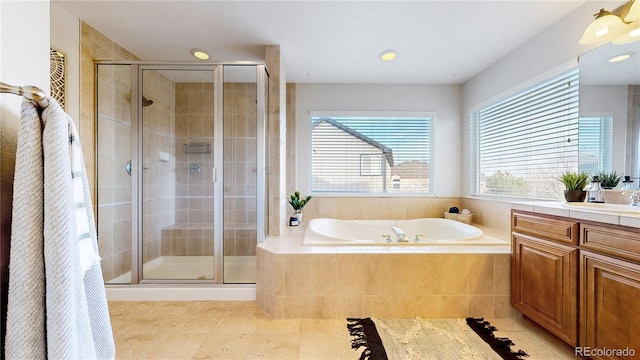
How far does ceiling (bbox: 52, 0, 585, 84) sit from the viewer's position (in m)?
1.93

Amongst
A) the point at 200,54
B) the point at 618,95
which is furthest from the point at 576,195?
the point at 200,54

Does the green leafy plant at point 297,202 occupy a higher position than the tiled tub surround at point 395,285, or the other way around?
the green leafy plant at point 297,202

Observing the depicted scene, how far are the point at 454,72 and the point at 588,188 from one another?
176 cm

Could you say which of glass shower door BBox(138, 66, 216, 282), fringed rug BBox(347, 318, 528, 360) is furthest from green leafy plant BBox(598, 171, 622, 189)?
glass shower door BBox(138, 66, 216, 282)

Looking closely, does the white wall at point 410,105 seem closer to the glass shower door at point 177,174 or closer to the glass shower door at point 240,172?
the glass shower door at point 240,172

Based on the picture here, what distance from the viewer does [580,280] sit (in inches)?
55.5

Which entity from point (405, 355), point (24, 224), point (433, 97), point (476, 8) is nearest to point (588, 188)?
point (476, 8)

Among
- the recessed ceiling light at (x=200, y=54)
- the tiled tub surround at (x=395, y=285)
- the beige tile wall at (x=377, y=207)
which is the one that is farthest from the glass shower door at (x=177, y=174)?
the beige tile wall at (x=377, y=207)

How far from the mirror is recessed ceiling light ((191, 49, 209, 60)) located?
3.08 meters

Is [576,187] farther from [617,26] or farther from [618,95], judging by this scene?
[617,26]

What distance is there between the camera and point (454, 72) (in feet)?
10.00

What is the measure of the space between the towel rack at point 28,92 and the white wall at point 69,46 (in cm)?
206

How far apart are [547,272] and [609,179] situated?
735 mm

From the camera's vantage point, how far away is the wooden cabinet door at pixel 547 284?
146 centimetres
